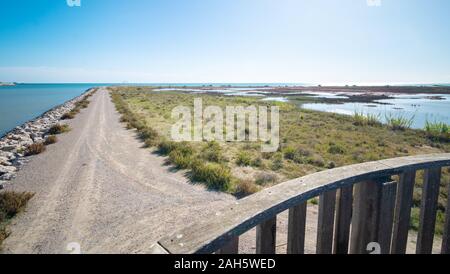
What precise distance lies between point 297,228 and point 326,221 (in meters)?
0.24

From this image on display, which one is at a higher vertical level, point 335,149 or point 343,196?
point 343,196

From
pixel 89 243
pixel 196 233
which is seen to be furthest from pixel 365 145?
pixel 196 233

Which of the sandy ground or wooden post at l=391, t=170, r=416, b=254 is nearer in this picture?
wooden post at l=391, t=170, r=416, b=254

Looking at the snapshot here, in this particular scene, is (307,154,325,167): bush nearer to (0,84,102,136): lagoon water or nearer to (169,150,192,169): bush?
(169,150,192,169): bush

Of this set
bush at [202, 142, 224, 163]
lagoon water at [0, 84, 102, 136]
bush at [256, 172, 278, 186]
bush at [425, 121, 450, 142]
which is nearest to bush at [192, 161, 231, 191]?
bush at [256, 172, 278, 186]

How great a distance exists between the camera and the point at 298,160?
408 inches

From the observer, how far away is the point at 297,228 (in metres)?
1.60

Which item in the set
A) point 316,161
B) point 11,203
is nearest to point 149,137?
point 11,203

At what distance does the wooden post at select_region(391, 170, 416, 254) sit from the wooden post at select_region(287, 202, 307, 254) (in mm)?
806

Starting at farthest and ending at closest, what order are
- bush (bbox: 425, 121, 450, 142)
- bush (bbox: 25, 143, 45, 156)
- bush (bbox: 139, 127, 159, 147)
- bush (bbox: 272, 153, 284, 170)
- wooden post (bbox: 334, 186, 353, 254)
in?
bush (bbox: 425, 121, 450, 142) → bush (bbox: 139, 127, 159, 147) → bush (bbox: 25, 143, 45, 156) → bush (bbox: 272, 153, 284, 170) → wooden post (bbox: 334, 186, 353, 254)

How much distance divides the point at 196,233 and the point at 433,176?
188 centimetres

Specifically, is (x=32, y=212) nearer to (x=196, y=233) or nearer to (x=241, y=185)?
(x=241, y=185)

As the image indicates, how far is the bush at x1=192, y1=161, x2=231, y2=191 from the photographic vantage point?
7.13m

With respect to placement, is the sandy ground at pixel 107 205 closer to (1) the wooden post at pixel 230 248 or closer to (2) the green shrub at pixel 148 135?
(1) the wooden post at pixel 230 248
